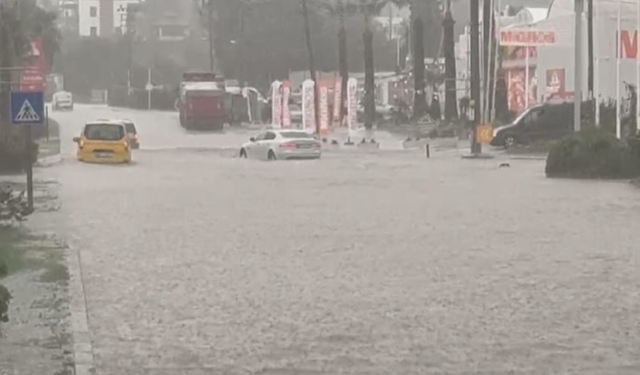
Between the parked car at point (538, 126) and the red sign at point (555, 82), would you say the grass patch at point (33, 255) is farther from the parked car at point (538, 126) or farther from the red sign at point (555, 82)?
the red sign at point (555, 82)

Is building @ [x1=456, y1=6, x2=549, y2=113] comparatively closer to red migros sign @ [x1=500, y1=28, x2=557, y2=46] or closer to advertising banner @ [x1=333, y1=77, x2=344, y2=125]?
advertising banner @ [x1=333, y1=77, x2=344, y2=125]

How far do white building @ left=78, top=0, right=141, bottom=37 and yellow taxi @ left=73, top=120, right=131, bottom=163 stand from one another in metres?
129

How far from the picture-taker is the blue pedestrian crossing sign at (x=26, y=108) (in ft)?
88.3

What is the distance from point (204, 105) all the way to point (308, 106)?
11903 millimetres

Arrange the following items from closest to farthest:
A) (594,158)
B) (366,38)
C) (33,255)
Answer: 1. (33,255)
2. (594,158)
3. (366,38)

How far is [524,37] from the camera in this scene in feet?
221

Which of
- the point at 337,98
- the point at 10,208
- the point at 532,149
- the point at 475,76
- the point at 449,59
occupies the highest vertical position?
the point at 449,59

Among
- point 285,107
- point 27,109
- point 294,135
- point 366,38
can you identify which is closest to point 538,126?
point 294,135

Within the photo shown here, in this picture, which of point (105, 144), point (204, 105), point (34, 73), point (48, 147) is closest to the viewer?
point (34, 73)

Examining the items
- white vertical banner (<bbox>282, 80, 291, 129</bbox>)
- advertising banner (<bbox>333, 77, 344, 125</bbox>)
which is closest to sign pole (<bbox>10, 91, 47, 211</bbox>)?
white vertical banner (<bbox>282, 80, 291, 129</bbox>)

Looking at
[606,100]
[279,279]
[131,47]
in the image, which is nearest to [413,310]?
[279,279]

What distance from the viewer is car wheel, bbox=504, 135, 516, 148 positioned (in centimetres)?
6182

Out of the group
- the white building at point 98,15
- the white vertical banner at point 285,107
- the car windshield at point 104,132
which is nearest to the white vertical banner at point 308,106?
the white vertical banner at point 285,107

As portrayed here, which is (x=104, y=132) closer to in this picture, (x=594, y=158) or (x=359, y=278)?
(x=594, y=158)
